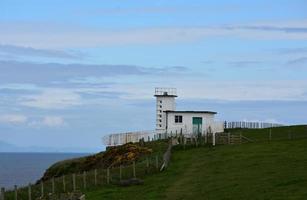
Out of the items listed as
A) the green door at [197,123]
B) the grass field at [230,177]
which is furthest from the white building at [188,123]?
the grass field at [230,177]

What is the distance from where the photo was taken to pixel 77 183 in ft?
133

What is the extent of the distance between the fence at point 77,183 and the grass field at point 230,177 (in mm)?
1067

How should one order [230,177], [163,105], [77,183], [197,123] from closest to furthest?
[230,177]
[77,183]
[197,123]
[163,105]

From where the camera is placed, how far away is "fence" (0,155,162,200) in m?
34.5

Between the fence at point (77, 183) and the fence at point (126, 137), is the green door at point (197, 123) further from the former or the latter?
the fence at point (77, 183)

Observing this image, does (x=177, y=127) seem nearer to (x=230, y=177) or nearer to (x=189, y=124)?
(x=189, y=124)

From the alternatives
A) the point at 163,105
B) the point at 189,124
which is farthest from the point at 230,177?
the point at 163,105

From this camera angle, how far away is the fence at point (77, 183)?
34500mm

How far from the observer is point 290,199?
2744 cm

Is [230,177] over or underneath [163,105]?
underneath

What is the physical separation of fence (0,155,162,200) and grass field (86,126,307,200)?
1.07 m

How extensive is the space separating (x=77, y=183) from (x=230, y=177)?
927cm

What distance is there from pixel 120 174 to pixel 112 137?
4042 cm

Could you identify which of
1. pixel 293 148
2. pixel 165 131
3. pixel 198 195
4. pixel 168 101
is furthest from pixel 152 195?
pixel 168 101
